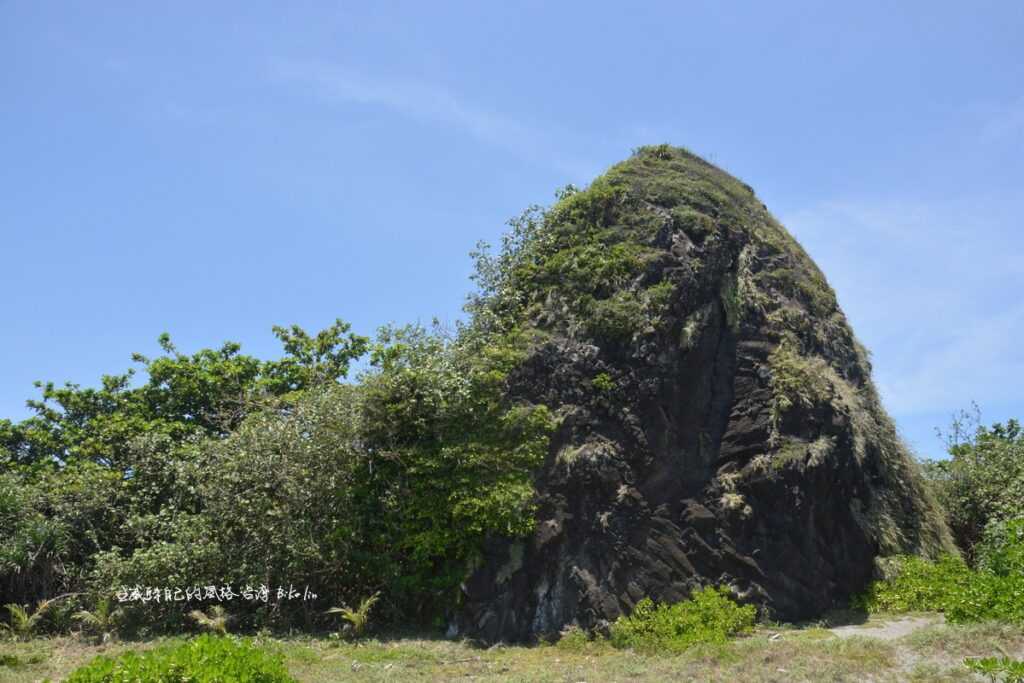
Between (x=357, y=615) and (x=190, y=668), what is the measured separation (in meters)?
5.69

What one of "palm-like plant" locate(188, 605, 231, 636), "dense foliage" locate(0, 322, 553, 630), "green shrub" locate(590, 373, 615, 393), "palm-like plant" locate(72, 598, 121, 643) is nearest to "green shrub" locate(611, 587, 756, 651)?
"dense foliage" locate(0, 322, 553, 630)

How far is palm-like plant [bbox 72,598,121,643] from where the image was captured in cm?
1281

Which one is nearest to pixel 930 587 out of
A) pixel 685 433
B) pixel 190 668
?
pixel 685 433

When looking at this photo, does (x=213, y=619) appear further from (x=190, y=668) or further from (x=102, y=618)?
(x=190, y=668)

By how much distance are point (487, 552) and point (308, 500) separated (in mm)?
3369

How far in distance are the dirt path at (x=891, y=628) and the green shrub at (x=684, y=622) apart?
4.23ft

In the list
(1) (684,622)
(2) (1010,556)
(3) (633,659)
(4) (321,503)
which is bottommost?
(3) (633,659)

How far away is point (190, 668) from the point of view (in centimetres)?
659

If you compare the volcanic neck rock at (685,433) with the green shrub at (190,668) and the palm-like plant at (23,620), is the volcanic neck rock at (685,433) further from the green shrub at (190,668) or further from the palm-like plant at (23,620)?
the palm-like plant at (23,620)

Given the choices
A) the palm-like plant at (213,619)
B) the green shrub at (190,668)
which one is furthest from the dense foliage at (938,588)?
the palm-like plant at (213,619)

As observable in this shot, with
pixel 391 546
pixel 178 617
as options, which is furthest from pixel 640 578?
pixel 178 617

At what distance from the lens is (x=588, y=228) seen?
49.0 ft

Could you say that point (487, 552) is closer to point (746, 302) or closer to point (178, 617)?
point (178, 617)

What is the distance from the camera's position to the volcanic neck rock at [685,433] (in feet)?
38.2
